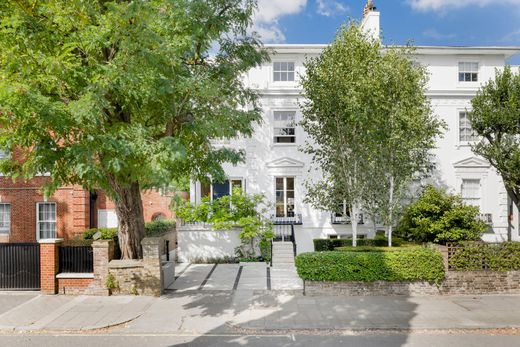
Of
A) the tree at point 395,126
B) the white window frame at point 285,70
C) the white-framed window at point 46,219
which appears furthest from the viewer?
the white-framed window at point 46,219

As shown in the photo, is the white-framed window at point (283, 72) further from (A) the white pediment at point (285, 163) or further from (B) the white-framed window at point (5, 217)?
(B) the white-framed window at point (5, 217)

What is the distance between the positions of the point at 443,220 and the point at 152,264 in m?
10.5

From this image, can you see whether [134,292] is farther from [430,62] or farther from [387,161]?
[430,62]

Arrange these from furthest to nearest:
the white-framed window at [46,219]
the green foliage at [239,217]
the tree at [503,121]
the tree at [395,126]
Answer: the white-framed window at [46,219], the green foliage at [239,217], the tree at [503,121], the tree at [395,126]

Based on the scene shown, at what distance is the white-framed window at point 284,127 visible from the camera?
2006 centimetres

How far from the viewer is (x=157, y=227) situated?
1883cm

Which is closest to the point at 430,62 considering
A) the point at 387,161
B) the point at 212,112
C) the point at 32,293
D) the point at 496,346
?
the point at 387,161

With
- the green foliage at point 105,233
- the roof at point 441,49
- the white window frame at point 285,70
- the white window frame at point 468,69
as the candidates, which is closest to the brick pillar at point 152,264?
the green foliage at point 105,233

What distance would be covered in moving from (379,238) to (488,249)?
5.07 meters

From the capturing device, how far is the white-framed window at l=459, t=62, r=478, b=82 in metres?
20.7

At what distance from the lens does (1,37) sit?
27.9 feet

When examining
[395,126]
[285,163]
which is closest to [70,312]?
[395,126]

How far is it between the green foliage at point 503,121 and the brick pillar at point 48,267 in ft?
53.5

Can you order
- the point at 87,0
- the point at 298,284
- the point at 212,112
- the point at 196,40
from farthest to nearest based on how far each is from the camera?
the point at 298,284, the point at 212,112, the point at 196,40, the point at 87,0
